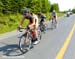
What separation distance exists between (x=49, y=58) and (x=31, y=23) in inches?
87.8

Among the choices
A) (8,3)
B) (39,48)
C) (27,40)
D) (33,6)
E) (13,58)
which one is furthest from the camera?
(33,6)

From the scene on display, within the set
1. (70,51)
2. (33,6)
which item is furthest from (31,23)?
(33,6)

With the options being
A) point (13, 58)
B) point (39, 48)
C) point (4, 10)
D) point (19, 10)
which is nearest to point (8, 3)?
point (4, 10)

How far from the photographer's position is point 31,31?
1058cm

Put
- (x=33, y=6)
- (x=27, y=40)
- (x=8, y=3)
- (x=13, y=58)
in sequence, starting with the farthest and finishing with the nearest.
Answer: (x=33, y=6) < (x=8, y=3) < (x=27, y=40) < (x=13, y=58)

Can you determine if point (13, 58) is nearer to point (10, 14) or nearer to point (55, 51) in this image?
point (55, 51)

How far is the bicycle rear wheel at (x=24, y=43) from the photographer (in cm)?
975

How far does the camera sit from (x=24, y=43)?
32.4 ft

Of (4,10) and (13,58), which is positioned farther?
(4,10)

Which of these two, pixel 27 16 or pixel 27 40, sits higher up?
pixel 27 16

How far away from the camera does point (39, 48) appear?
10.9 m

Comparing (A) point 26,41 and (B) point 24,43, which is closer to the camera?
(B) point 24,43

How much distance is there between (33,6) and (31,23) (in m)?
29.3

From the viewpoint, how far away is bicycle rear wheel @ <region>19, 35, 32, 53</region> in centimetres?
975
